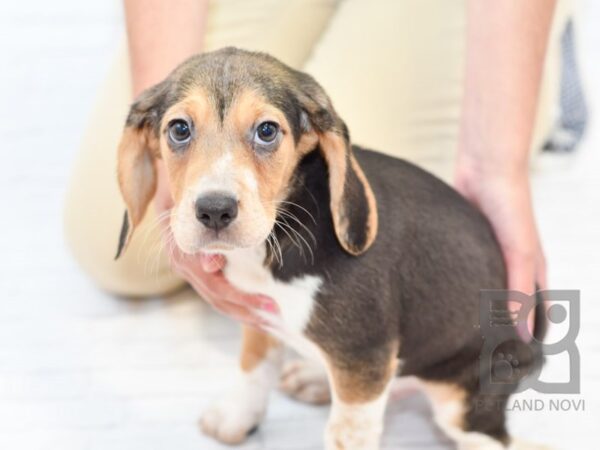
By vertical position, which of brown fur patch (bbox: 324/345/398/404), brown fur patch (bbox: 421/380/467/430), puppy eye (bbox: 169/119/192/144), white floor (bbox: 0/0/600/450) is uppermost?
puppy eye (bbox: 169/119/192/144)

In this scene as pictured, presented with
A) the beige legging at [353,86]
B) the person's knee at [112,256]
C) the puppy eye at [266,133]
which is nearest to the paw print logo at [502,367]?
the puppy eye at [266,133]

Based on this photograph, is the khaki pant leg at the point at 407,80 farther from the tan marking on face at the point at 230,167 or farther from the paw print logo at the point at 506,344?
the tan marking on face at the point at 230,167

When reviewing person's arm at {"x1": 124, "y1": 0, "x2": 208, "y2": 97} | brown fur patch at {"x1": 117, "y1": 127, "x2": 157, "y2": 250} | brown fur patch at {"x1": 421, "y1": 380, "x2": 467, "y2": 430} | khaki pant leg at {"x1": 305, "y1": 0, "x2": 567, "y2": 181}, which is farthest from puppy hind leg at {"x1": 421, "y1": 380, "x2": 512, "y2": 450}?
person's arm at {"x1": 124, "y1": 0, "x2": 208, "y2": 97}

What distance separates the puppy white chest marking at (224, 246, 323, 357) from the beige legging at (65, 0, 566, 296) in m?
Result: 0.82

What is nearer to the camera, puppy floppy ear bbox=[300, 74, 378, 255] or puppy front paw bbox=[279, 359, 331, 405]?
puppy floppy ear bbox=[300, 74, 378, 255]

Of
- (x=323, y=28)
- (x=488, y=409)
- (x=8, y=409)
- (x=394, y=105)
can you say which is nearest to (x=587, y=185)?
(x=394, y=105)

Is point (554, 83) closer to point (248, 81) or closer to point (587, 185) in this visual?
point (587, 185)

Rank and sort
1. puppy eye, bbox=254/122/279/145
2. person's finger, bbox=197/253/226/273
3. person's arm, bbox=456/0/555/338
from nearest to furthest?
1. puppy eye, bbox=254/122/279/145
2. person's finger, bbox=197/253/226/273
3. person's arm, bbox=456/0/555/338

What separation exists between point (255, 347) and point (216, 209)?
29.9 inches

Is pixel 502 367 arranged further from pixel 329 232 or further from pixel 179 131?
pixel 179 131

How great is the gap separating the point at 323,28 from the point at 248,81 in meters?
1.39

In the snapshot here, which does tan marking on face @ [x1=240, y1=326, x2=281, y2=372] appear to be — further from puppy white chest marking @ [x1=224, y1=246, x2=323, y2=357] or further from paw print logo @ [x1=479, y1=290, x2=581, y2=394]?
paw print logo @ [x1=479, y1=290, x2=581, y2=394]

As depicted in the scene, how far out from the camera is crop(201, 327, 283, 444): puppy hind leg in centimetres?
225

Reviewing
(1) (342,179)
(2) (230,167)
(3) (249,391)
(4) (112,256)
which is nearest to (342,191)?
(1) (342,179)
